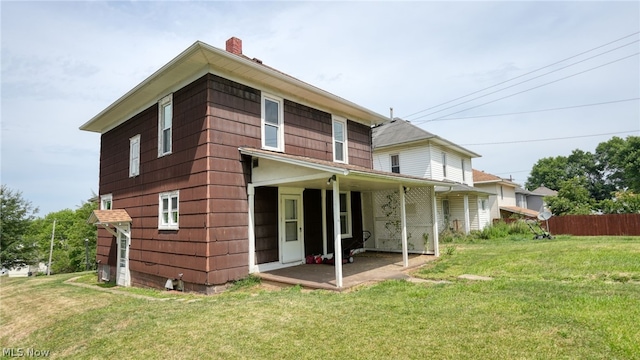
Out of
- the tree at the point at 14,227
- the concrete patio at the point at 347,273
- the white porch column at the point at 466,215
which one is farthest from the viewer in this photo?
the tree at the point at 14,227

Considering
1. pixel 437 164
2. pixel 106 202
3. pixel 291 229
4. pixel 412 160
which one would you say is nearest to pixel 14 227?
pixel 106 202

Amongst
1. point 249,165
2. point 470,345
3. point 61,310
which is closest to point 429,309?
point 470,345

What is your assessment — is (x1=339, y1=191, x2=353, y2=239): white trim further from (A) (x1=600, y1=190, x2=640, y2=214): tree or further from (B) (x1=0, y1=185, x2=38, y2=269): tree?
(B) (x1=0, y1=185, x2=38, y2=269): tree

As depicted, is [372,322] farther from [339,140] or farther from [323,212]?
[339,140]

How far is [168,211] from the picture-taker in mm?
8672

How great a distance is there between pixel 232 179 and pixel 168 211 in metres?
2.30

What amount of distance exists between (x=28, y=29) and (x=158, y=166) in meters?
5.51

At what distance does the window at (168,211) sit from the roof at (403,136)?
12.6m

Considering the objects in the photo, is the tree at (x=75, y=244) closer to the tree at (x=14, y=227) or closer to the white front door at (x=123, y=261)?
the tree at (x=14, y=227)

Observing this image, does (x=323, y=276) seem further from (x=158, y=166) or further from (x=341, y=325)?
(x=158, y=166)

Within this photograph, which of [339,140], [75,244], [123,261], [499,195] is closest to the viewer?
[123,261]

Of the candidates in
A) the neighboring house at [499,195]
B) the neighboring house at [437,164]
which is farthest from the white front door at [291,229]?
the neighboring house at [499,195]

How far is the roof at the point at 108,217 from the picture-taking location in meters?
9.53

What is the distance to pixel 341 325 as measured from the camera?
4277 mm
